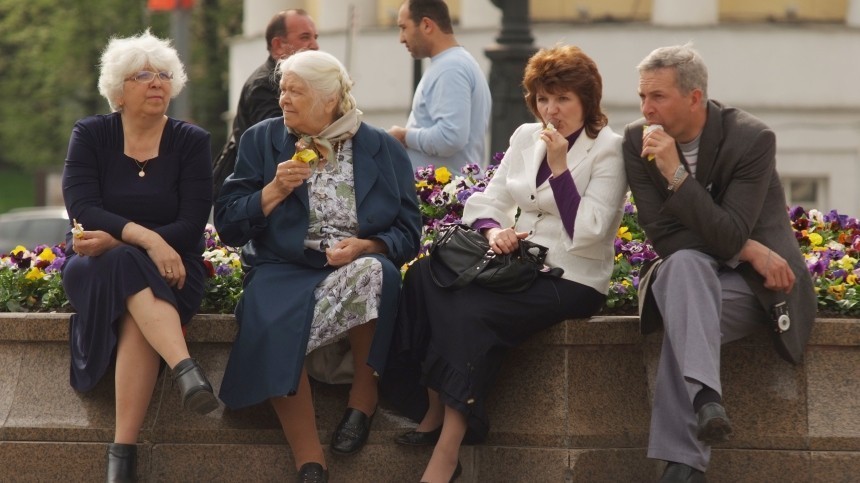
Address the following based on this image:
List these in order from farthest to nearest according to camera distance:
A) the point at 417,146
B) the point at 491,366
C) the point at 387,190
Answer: the point at 417,146
the point at 387,190
the point at 491,366

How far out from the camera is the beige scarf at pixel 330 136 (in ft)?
24.3

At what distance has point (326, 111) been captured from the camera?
7402 mm

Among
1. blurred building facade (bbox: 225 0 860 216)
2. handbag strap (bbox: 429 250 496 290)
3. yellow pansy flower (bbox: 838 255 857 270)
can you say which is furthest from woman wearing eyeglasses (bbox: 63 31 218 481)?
blurred building facade (bbox: 225 0 860 216)

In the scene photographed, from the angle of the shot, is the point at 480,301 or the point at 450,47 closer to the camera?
the point at 480,301

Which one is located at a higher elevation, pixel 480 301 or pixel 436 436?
pixel 480 301

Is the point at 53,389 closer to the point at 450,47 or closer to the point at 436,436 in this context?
the point at 436,436

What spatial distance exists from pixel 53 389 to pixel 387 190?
1671 millimetres

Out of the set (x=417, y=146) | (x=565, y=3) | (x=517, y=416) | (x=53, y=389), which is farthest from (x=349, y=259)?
(x=565, y=3)

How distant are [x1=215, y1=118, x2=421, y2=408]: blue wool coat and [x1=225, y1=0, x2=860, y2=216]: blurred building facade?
580 inches

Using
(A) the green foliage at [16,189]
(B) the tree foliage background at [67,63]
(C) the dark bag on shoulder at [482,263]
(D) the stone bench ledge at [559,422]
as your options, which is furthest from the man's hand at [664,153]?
(A) the green foliage at [16,189]

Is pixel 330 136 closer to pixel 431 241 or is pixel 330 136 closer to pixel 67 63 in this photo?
pixel 431 241

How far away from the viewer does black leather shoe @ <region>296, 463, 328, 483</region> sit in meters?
7.07

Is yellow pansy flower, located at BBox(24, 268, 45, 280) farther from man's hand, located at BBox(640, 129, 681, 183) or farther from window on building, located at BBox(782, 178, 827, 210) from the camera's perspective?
window on building, located at BBox(782, 178, 827, 210)

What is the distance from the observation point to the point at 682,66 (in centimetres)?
699
